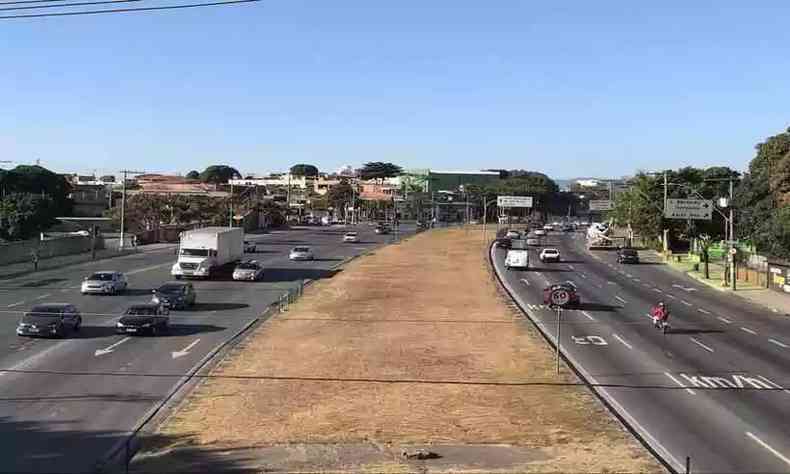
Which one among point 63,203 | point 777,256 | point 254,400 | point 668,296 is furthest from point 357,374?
point 63,203

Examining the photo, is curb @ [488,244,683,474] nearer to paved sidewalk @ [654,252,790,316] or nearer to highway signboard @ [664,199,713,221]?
paved sidewalk @ [654,252,790,316]

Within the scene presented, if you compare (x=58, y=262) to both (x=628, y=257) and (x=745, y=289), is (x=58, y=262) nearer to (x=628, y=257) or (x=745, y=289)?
(x=628, y=257)

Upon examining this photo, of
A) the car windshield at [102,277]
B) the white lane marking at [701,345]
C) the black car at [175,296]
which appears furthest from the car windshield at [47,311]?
the white lane marking at [701,345]

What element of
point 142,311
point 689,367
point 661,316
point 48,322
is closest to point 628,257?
point 661,316

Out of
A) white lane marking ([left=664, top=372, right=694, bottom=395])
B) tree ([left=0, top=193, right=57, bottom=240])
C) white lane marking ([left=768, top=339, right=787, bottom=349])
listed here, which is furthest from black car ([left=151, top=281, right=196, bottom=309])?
tree ([left=0, top=193, right=57, bottom=240])

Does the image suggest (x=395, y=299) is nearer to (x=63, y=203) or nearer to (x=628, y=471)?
(x=628, y=471)

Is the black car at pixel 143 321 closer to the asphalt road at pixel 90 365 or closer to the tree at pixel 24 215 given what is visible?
the asphalt road at pixel 90 365
